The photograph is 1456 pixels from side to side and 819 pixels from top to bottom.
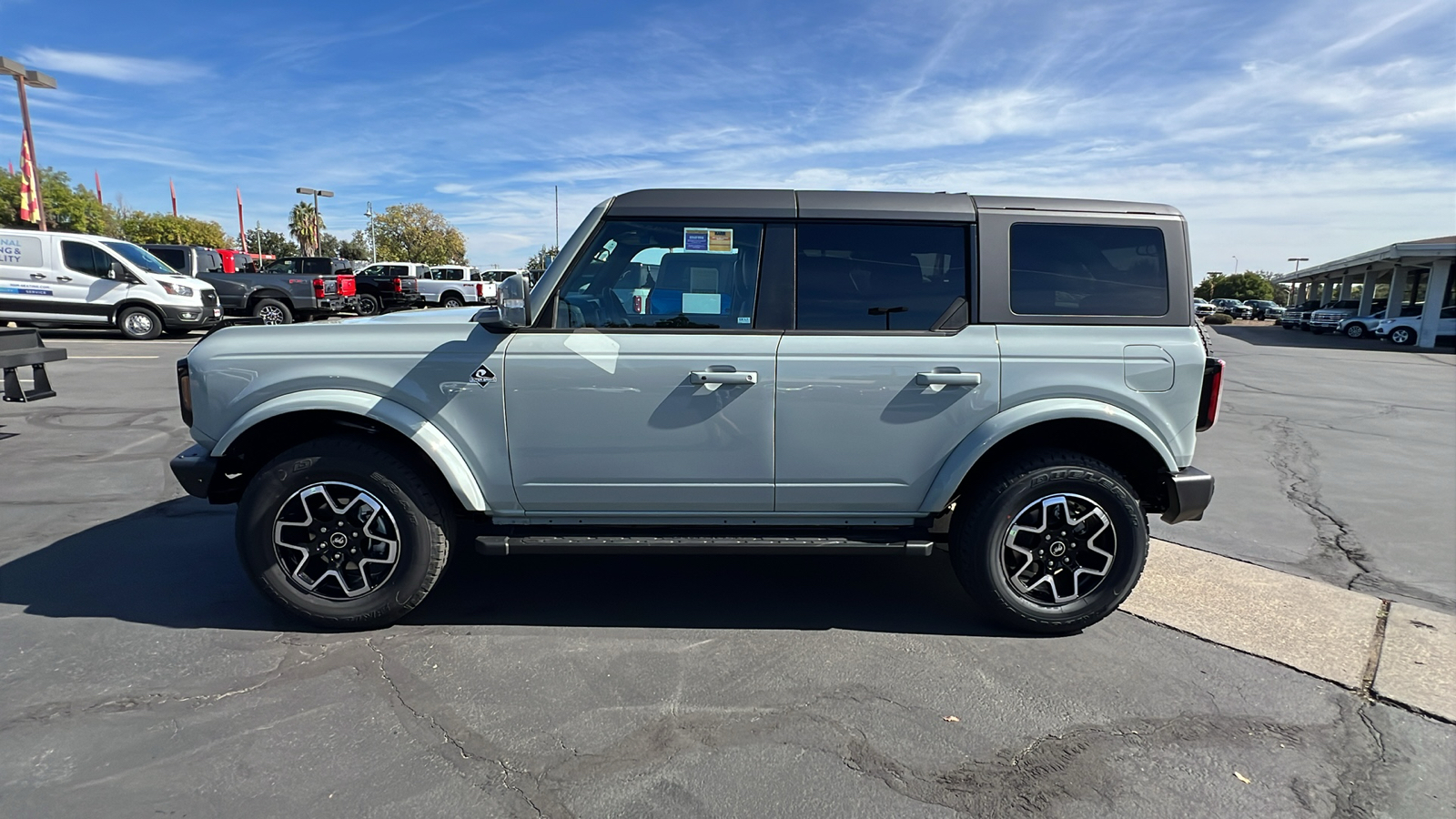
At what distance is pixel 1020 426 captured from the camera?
335 centimetres

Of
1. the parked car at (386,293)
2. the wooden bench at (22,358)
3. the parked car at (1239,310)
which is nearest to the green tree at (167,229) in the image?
the parked car at (386,293)

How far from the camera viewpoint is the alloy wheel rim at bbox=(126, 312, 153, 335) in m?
15.2

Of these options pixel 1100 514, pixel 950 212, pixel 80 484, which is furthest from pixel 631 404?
pixel 80 484

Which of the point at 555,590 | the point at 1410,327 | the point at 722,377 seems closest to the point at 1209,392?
the point at 722,377

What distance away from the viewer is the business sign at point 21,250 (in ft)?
46.3

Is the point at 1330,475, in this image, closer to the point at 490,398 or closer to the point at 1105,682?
the point at 1105,682

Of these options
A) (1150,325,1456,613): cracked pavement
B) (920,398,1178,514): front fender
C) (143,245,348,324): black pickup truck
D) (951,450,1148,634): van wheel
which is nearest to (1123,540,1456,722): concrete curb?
(1150,325,1456,613): cracked pavement

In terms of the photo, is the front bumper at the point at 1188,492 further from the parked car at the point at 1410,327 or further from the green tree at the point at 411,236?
the green tree at the point at 411,236

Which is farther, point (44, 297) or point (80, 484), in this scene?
point (44, 297)

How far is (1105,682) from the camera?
3182 millimetres

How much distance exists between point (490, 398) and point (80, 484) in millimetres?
4505

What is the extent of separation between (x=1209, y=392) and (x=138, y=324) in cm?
1826

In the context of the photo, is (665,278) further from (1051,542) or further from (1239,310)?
(1239,310)

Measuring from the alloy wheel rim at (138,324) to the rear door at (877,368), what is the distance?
1679 cm
